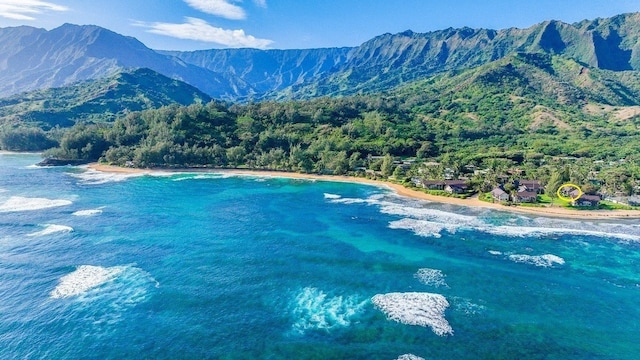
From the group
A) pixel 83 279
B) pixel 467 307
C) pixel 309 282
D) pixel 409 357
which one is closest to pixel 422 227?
pixel 467 307

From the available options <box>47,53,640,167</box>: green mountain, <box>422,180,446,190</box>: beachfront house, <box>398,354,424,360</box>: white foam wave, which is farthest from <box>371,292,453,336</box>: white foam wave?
<box>47,53,640,167</box>: green mountain

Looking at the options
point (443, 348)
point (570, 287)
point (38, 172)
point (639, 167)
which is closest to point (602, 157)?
point (639, 167)

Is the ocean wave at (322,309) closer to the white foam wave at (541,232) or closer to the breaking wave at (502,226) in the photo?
the breaking wave at (502,226)

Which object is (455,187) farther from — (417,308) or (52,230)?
(52,230)

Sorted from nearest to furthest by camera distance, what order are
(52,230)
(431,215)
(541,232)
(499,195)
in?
(52,230) < (541,232) < (431,215) < (499,195)

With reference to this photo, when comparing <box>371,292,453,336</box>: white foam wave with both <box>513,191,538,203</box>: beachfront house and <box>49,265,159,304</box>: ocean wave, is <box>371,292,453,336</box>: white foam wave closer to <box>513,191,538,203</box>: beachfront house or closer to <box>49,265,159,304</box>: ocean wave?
<box>49,265,159,304</box>: ocean wave

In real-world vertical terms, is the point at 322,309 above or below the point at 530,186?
below
